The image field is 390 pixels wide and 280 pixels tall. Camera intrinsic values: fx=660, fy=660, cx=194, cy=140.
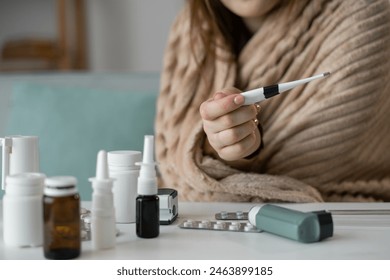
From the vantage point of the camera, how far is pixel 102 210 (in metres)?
0.64

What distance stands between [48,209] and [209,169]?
46cm

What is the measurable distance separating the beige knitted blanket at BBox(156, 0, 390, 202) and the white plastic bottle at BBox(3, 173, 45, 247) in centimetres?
41

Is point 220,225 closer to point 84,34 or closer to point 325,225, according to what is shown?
point 325,225

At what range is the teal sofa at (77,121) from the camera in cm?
142

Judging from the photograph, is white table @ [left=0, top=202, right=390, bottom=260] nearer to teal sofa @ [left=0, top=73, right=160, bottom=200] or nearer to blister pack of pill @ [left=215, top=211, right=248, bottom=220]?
blister pack of pill @ [left=215, top=211, right=248, bottom=220]

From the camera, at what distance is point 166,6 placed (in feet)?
Answer: 8.52

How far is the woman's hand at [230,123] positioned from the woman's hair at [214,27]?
11.2 inches

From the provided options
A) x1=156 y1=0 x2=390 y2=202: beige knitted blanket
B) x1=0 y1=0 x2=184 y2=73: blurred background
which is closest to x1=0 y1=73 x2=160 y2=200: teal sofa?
x1=156 y1=0 x2=390 y2=202: beige knitted blanket

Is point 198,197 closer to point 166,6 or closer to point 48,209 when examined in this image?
point 48,209

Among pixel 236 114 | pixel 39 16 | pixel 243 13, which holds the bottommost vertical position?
pixel 236 114

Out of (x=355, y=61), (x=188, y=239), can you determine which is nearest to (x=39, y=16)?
(x=355, y=61)

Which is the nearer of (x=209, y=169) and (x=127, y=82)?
(x=209, y=169)

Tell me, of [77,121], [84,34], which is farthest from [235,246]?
[84,34]

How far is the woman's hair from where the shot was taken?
1.19 m
